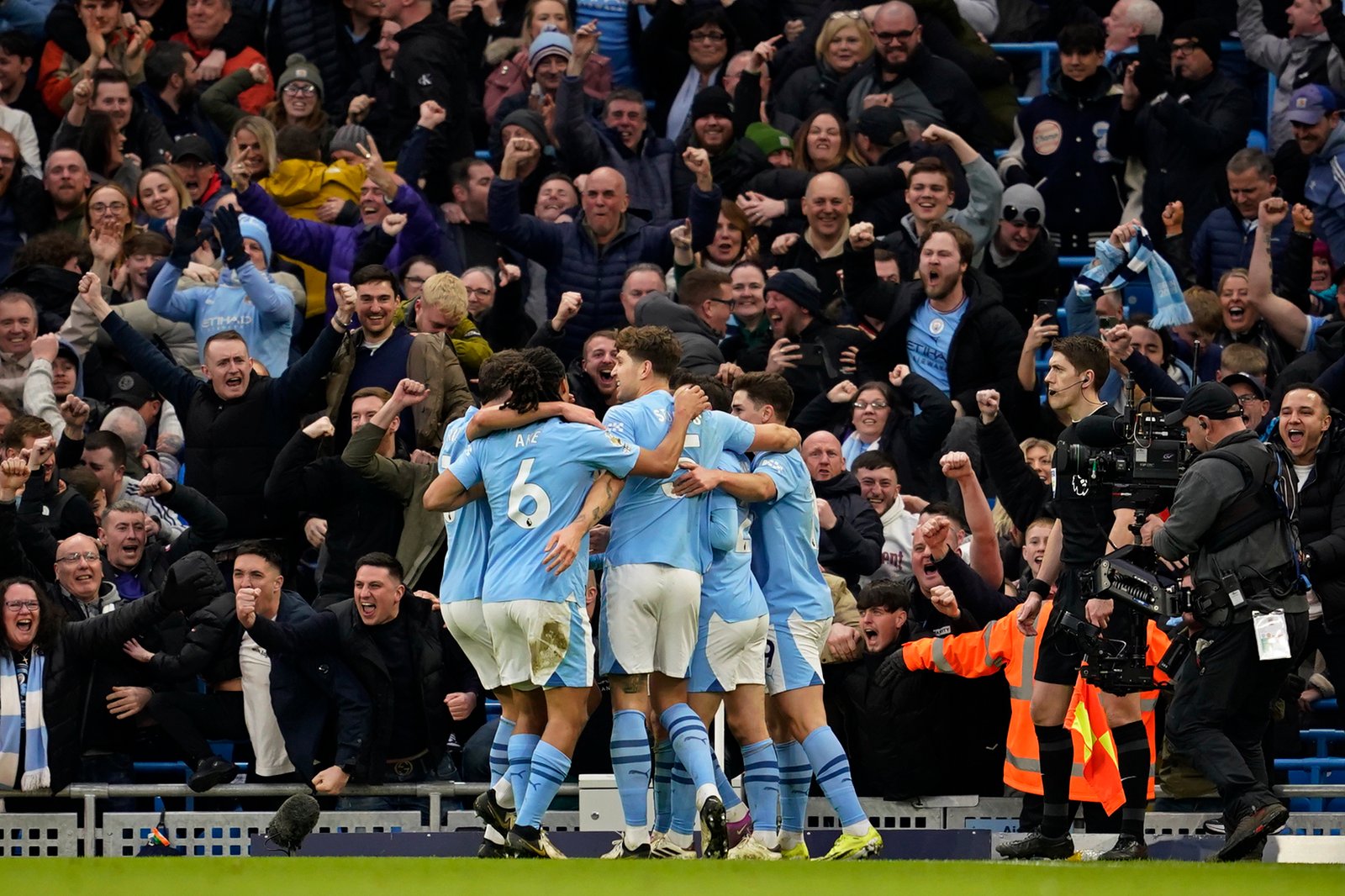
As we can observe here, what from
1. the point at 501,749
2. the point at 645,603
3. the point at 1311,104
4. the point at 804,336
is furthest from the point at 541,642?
the point at 1311,104

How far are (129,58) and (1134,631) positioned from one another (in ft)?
32.1

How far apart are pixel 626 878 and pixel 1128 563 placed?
2.92 metres

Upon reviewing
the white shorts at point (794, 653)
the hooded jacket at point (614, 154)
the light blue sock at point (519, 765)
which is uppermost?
the hooded jacket at point (614, 154)

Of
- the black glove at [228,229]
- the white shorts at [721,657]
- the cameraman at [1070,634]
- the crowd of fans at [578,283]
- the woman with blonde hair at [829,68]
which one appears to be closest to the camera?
the white shorts at [721,657]

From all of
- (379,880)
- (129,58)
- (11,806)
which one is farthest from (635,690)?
(129,58)

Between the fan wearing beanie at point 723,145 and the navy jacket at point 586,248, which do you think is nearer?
the navy jacket at point 586,248

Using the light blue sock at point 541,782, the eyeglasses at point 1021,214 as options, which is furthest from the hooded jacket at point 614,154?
the light blue sock at point 541,782

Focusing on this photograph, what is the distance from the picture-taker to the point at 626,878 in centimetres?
789

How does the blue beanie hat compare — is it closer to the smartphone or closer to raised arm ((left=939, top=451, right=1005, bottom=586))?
the smartphone

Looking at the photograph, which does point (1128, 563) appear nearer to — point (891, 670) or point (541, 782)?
point (891, 670)

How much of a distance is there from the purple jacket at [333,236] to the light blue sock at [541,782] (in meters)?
5.72

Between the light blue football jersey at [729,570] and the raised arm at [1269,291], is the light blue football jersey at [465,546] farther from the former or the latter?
the raised arm at [1269,291]

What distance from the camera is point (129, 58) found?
16344 millimetres

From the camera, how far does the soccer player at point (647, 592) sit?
9266 millimetres
